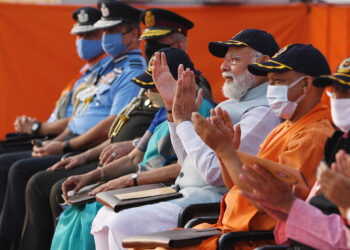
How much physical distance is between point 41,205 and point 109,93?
1.15m

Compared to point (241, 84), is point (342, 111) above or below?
above

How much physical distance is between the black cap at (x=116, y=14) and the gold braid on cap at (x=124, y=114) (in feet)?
3.14

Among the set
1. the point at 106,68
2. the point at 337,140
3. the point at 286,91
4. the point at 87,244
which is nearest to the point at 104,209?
the point at 87,244

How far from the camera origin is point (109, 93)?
548cm

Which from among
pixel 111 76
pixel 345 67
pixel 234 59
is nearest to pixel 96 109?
pixel 111 76

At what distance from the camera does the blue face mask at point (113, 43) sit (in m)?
5.57

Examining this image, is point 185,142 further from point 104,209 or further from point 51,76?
point 51,76

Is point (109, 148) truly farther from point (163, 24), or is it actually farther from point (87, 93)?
point (87, 93)

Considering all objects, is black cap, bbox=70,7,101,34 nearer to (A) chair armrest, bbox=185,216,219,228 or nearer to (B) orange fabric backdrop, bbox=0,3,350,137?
(B) orange fabric backdrop, bbox=0,3,350,137

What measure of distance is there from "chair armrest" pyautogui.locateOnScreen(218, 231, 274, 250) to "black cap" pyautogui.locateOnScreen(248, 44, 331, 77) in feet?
2.40

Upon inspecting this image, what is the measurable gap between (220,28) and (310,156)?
519 centimetres

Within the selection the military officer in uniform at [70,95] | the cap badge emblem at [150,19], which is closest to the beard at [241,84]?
the cap badge emblem at [150,19]

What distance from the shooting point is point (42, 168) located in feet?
17.5

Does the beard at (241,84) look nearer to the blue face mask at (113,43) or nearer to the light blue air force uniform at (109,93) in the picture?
the light blue air force uniform at (109,93)
